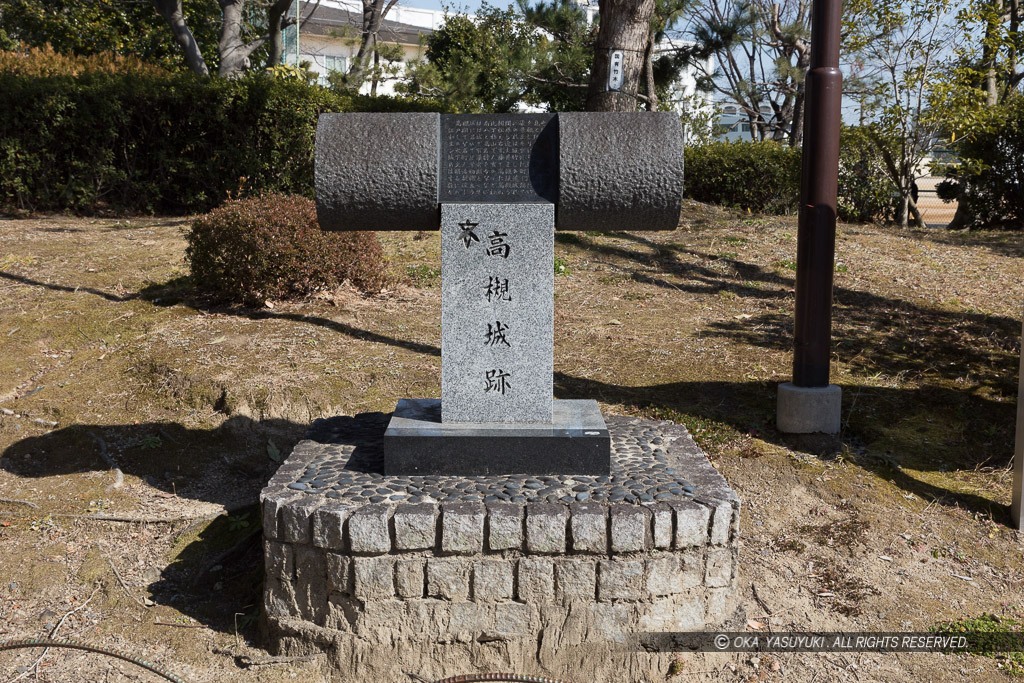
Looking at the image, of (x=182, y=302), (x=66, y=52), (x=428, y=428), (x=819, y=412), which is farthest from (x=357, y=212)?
(x=66, y=52)

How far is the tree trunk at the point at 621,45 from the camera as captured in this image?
9.09 meters

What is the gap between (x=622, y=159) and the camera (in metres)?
3.76

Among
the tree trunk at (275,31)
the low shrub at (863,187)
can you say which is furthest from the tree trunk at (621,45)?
the tree trunk at (275,31)

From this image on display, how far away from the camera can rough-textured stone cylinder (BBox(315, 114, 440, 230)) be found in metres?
3.76

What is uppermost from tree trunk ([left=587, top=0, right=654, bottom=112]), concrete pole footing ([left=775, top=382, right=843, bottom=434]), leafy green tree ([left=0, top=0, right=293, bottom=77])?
leafy green tree ([left=0, top=0, right=293, bottom=77])

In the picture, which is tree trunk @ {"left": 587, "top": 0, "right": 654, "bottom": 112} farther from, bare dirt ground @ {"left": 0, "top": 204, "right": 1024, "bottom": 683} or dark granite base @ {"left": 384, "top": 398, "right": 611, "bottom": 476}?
dark granite base @ {"left": 384, "top": 398, "right": 611, "bottom": 476}

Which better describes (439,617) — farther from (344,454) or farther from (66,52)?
(66,52)

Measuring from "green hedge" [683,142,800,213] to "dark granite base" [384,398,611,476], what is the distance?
8600 mm

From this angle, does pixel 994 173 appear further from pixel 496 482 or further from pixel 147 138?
pixel 147 138

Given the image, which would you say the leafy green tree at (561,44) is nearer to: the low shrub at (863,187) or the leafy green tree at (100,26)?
the low shrub at (863,187)

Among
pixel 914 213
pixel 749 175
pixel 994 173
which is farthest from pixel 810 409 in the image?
pixel 994 173

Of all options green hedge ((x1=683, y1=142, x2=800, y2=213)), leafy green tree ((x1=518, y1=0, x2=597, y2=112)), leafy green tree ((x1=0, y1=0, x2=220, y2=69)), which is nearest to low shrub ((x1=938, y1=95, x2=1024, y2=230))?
green hedge ((x1=683, y1=142, x2=800, y2=213))

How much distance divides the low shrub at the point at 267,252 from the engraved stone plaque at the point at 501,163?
3.49 meters

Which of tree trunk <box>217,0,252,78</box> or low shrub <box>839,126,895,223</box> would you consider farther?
tree trunk <box>217,0,252,78</box>
